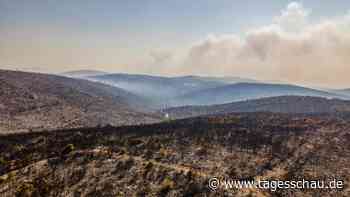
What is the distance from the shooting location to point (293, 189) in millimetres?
60250

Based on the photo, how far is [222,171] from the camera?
66938mm

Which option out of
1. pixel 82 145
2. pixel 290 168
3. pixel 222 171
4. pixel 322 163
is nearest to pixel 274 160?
pixel 290 168

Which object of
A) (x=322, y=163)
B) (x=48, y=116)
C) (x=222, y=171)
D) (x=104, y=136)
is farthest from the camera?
(x=48, y=116)

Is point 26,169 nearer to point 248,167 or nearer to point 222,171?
point 222,171

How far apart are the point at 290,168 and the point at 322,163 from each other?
856 cm

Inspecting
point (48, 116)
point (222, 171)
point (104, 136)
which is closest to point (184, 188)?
point (222, 171)

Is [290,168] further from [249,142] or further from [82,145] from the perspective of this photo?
[82,145]

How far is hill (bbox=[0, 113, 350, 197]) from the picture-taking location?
5969cm

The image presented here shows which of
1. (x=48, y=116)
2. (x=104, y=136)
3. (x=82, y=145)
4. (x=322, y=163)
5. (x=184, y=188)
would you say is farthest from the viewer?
(x=48, y=116)

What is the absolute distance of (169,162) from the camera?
71562 mm

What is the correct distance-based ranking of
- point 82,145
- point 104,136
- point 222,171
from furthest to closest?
point 104,136 → point 82,145 → point 222,171

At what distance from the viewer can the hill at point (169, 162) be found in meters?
59.7

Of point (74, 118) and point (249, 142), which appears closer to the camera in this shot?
point (249, 142)

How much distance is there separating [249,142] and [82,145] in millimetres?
43946
